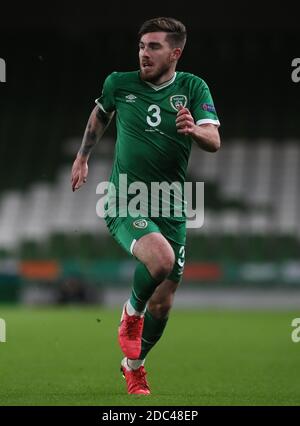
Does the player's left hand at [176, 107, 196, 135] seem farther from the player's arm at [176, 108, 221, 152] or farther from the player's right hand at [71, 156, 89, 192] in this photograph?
the player's right hand at [71, 156, 89, 192]

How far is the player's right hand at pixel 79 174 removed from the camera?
6461mm

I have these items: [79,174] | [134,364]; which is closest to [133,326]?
[134,364]

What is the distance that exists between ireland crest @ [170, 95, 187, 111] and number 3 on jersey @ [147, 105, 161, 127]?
0.10 meters

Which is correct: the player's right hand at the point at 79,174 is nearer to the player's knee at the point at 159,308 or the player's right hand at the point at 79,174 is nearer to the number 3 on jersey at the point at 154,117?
the number 3 on jersey at the point at 154,117

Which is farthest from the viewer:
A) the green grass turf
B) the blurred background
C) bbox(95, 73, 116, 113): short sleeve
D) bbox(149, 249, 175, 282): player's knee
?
the blurred background

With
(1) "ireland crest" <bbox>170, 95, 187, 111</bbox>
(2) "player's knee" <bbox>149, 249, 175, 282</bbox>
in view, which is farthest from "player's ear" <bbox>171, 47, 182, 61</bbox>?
(2) "player's knee" <bbox>149, 249, 175, 282</bbox>

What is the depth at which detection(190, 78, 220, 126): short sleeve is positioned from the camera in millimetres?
6258

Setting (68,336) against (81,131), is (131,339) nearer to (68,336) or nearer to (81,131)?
(68,336)

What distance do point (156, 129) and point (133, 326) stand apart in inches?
47.0

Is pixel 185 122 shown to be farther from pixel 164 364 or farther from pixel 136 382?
pixel 164 364

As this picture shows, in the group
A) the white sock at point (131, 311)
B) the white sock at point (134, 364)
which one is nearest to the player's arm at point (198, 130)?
the white sock at point (131, 311)

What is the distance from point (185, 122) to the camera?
585 centimetres

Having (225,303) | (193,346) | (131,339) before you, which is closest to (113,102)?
(131,339)

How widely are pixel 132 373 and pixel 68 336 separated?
5.52 metres
